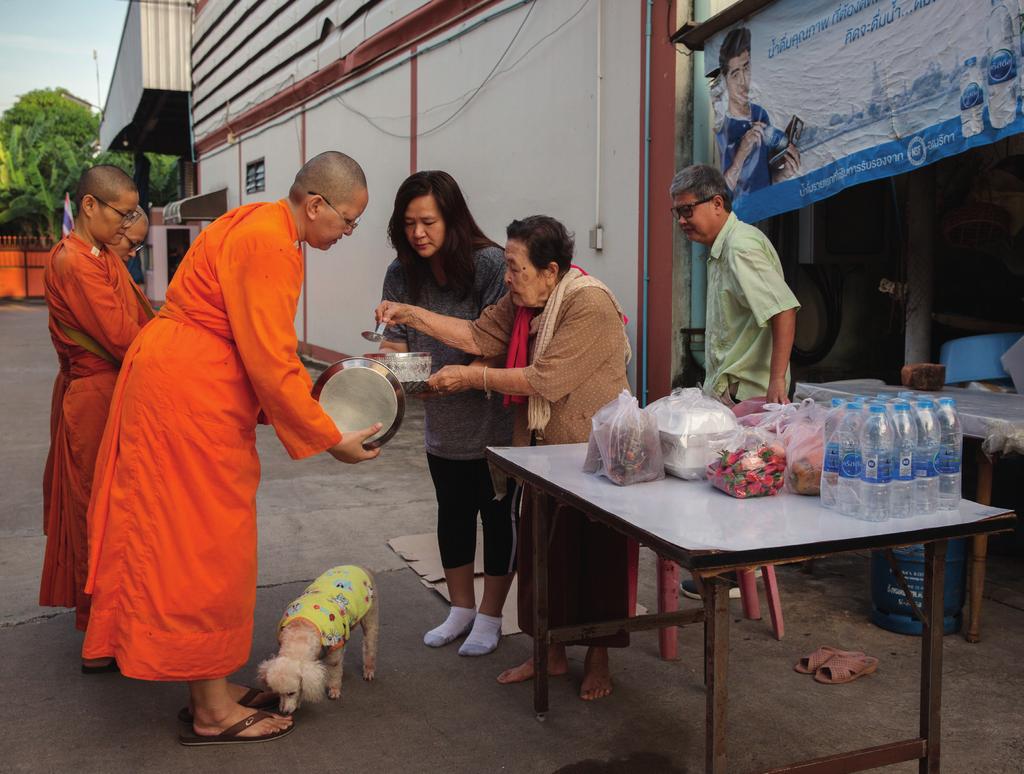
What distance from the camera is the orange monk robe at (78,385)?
3.52 metres

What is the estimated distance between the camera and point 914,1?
387cm

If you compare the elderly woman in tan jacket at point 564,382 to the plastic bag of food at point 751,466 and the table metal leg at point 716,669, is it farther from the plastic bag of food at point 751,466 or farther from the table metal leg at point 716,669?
the table metal leg at point 716,669

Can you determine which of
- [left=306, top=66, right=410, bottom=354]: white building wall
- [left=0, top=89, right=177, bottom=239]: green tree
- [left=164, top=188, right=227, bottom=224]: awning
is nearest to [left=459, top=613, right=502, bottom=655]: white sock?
[left=306, top=66, right=410, bottom=354]: white building wall

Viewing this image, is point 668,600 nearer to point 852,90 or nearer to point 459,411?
point 459,411

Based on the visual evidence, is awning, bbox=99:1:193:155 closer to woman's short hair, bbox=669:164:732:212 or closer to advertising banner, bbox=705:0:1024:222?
advertising banner, bbox=705:0:1024:222

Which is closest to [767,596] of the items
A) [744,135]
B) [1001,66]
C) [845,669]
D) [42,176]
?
[845,669]

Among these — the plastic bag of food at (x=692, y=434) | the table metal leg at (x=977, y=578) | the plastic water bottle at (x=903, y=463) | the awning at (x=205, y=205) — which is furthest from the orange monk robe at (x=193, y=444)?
the awning at (x=205, y=205)

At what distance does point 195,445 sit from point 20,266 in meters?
34.2

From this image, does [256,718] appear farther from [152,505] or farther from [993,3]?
[993,3]

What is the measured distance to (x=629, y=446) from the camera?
268 cm

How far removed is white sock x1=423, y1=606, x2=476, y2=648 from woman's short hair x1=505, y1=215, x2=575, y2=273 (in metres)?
1.54

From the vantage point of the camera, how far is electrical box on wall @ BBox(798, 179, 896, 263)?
5426mm

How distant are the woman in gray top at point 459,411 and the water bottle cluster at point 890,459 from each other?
1440 millimetres

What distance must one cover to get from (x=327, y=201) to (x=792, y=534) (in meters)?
1.71
